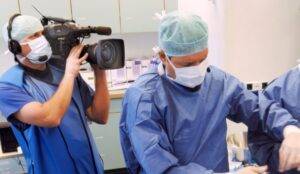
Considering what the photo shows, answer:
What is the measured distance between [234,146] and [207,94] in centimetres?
100

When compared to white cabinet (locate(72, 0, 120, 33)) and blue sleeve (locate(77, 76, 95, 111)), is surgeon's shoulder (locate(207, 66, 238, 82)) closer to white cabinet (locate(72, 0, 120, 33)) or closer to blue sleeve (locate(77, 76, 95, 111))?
blue sleeve (locate(77, 76, 95, 111))

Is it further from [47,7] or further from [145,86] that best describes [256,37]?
[47,7]

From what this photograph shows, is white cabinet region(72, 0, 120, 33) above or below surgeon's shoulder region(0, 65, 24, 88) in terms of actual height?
above

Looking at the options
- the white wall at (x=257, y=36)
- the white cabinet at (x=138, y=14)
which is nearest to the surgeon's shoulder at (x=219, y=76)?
the white wall at (x=257, y=36)

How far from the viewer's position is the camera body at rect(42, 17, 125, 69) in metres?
1.53

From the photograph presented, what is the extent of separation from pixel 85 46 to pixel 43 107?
0.35 metres

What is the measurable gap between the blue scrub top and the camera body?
17 centimetres

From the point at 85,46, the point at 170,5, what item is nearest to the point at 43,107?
the point at 85,46

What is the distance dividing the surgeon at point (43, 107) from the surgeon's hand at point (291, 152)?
2.70 feet

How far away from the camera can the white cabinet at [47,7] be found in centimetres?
316

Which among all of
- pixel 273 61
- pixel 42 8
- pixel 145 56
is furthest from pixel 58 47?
pixel 145 56

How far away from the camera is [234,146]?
213 cm

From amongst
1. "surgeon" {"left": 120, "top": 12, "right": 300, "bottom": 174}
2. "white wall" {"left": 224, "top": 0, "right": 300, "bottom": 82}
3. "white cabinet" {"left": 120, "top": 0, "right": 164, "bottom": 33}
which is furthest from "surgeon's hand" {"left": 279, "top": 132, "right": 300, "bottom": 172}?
"white cabinet" {"left": 120, "top": 0, "right": 164, "bottom": 33}

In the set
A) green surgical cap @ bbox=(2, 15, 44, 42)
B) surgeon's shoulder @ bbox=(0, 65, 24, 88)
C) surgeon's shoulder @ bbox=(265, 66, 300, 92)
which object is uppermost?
green surgical cap @ bbox=(2, 15, 44, 42)
